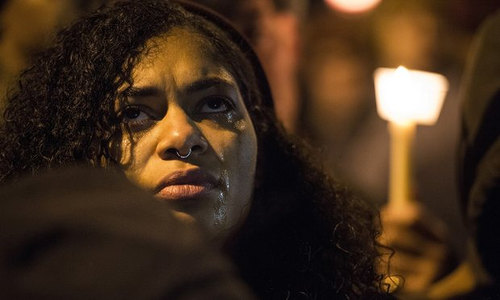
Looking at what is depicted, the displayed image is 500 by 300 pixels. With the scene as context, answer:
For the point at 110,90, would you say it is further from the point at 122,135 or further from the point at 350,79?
the point at 350,79

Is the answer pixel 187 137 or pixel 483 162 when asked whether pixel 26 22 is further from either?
pixel 483 162

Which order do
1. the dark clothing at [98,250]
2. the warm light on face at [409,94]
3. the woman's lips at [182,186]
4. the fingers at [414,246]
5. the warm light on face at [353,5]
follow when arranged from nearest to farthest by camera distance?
1. the dark clothing at [98,250]
2. the woman's lips at [182,186]
3. the fingers at [414,246]
4. the warm light on face at [409,94]
5. the warm light on face at [353,5]

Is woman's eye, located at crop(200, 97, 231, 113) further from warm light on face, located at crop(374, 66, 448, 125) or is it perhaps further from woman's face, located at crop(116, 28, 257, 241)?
warm light on face, located at crop(374, 66, 448, 125)

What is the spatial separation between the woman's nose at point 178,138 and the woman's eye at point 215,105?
0.07 metres

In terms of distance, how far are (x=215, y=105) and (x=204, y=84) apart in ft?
0.22

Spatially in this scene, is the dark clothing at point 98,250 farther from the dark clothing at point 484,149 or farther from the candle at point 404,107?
the candle at point 404,107

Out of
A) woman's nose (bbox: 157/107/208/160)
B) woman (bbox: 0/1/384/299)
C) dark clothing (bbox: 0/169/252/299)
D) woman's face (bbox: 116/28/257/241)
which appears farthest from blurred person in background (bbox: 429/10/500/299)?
dark clothing (bbox: 0/169/252/299)

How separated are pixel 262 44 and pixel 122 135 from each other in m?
1.33

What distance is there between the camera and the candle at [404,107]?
3.50 m

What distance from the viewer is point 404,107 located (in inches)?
151

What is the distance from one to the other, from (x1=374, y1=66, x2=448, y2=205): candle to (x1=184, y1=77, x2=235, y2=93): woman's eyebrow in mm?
1894

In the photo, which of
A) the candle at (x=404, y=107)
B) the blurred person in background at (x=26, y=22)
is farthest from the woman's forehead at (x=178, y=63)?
the candle at (x=404, y=107)

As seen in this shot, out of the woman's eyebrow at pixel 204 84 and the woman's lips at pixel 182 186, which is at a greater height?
the woman's eyebrow at pixel 204 84

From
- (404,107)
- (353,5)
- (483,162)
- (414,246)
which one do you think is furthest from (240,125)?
(353,5)
